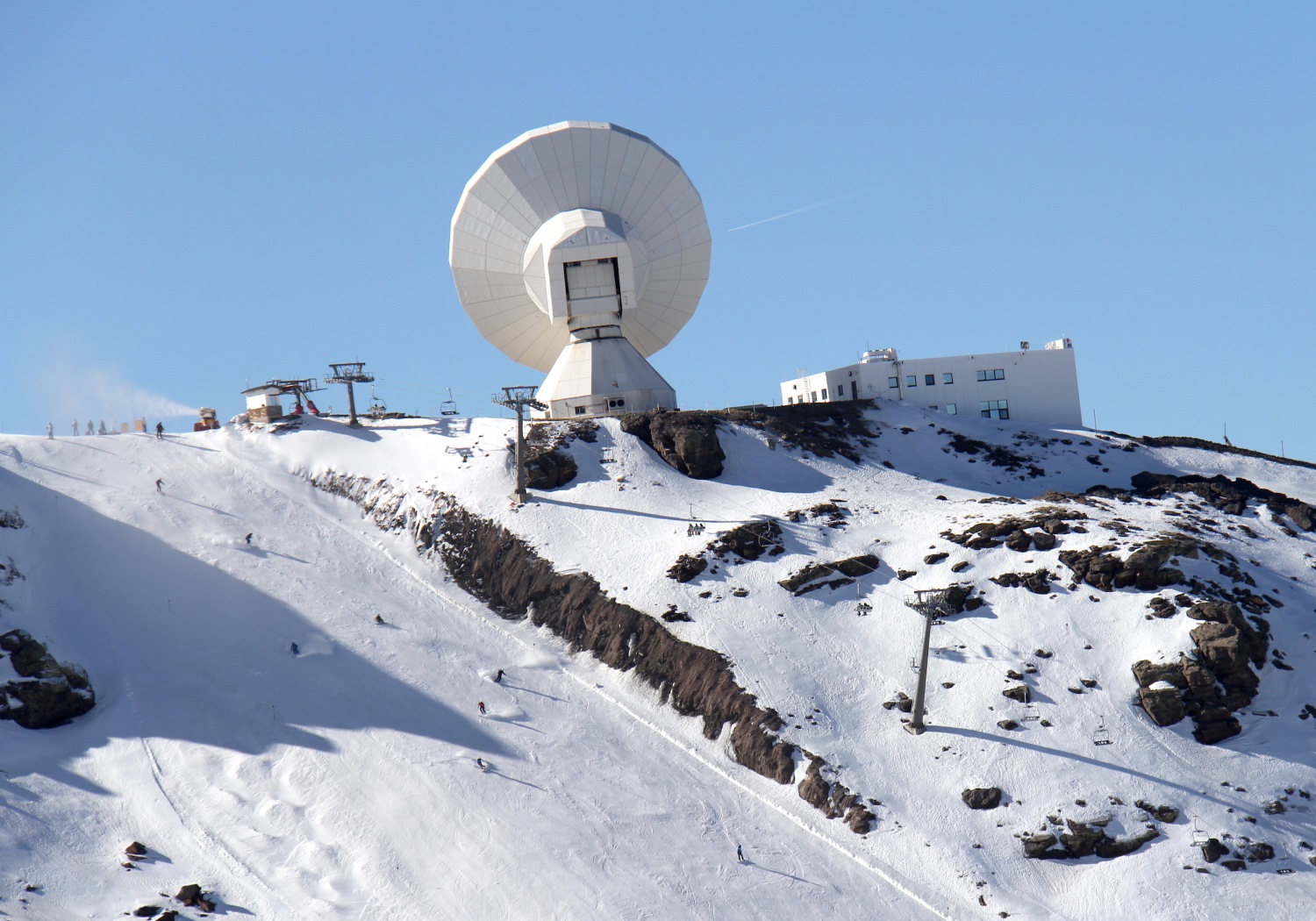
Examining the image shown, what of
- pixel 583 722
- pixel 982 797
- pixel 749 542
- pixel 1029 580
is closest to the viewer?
pixel 982 797

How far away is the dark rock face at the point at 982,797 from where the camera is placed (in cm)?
4462

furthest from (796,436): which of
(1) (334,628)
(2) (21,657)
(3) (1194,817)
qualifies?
(2) (21,657)

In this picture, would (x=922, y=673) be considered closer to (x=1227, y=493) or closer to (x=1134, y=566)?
(x=1134, y=566)

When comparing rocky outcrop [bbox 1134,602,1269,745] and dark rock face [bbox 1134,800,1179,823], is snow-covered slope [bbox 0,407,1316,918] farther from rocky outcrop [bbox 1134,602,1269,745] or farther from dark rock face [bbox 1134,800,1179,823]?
rocky outcrop [bbox 1134,602,1269,745]

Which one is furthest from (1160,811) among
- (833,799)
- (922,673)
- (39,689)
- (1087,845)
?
(39,689)

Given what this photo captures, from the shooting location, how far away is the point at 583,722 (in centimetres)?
5053

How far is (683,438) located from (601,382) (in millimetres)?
9858

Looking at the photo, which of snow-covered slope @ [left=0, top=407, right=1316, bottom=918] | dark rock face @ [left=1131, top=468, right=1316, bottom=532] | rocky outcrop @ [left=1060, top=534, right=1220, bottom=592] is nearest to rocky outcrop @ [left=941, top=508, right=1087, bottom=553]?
snow-covered slope @ [left=0, top=407, right=1316, bottom=918]

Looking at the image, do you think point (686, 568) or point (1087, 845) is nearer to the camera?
point (1087, 845)

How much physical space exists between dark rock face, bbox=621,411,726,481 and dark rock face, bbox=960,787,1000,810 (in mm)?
27612

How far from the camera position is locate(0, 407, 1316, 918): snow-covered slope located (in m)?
41.3

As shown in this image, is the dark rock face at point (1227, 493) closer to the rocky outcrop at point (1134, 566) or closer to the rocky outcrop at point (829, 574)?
the rocky outcrop at point (1134, 566)

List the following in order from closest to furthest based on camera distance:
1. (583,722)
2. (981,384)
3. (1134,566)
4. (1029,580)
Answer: (583,722), (1134,566), (1029,580), (981,384)

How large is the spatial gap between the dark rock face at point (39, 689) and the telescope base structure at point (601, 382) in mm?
34746
